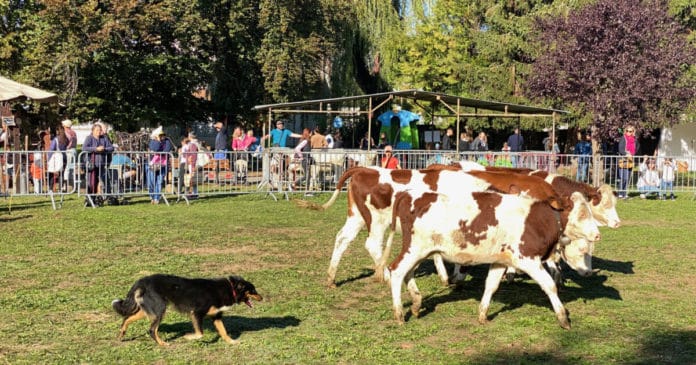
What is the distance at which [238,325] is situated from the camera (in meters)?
7.28

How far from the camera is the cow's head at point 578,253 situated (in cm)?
878

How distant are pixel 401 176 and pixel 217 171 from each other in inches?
429

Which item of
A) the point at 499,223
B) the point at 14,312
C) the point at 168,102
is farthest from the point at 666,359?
the point at 168,102

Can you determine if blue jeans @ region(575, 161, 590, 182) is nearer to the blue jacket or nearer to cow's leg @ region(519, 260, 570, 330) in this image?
the blue jacket

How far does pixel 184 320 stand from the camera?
745 cm

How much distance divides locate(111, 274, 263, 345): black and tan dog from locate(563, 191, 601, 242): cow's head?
396 centimetres

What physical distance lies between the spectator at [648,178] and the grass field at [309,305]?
7258mm

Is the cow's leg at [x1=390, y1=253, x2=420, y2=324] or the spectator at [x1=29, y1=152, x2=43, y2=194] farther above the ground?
the spectator at [x1=29, y1=152, x2=43, y2=194]

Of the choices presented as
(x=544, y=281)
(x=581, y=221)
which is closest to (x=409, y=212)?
(x=544, y=281)

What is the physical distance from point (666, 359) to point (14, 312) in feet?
20.9

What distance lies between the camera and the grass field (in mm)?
6449

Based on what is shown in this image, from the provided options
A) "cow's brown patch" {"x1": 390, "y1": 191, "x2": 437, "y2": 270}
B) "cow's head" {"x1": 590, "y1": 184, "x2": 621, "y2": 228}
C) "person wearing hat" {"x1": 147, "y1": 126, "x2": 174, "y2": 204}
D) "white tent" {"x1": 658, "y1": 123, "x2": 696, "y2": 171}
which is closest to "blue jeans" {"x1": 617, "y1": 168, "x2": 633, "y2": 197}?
"cow's head" {"x1": 590, "y1": 184, "x2": 621, "y2": 228}

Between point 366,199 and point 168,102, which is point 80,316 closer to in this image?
point 366,199

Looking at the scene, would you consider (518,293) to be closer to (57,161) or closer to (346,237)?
(346,237)
